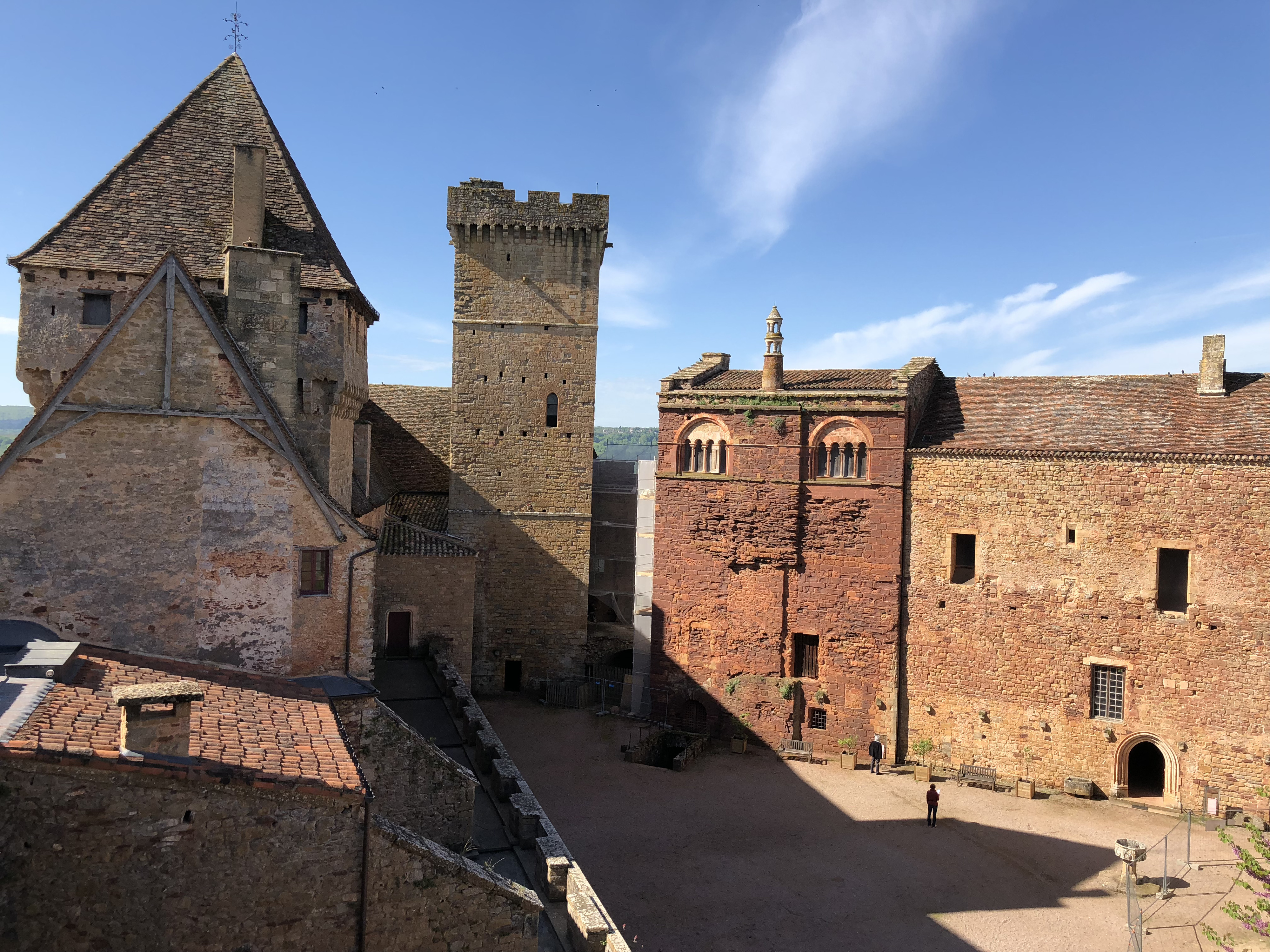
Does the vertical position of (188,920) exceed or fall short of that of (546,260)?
it falls short

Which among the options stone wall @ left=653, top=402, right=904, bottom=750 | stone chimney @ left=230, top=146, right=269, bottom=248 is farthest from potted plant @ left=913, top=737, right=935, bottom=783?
stone chimney @ left=230, top=146, right=269, bottom=248

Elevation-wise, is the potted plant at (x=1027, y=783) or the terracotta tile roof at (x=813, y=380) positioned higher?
the terracotta tile roof at (x=813, y=380)

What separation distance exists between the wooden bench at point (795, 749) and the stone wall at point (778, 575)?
0.76 feet

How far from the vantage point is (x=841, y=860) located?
17.5m

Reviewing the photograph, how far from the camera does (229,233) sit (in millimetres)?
15500

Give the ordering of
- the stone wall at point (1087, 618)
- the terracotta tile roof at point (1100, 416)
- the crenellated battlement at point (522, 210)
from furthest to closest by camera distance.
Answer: the crenellated battlement at point (522, 210) < the terracotta tile roof at point (1100, 416) < the stone wall at point (1087, 618)

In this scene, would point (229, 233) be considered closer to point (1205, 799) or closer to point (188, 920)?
point (188, 920)

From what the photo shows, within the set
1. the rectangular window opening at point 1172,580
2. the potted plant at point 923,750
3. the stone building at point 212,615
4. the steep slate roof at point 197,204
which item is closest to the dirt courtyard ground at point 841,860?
the potted plant at point 923,750

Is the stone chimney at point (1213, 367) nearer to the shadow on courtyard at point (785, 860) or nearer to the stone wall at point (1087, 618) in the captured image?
the stone wall at point (1087, 618)

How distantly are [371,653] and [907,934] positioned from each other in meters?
11.0

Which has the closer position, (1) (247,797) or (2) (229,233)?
(1) (247,797)

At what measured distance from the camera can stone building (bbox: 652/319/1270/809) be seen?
1966 cm

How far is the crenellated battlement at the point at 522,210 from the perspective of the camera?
27266mm

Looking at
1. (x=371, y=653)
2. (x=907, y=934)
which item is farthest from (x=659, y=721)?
(x=371, y=653)
